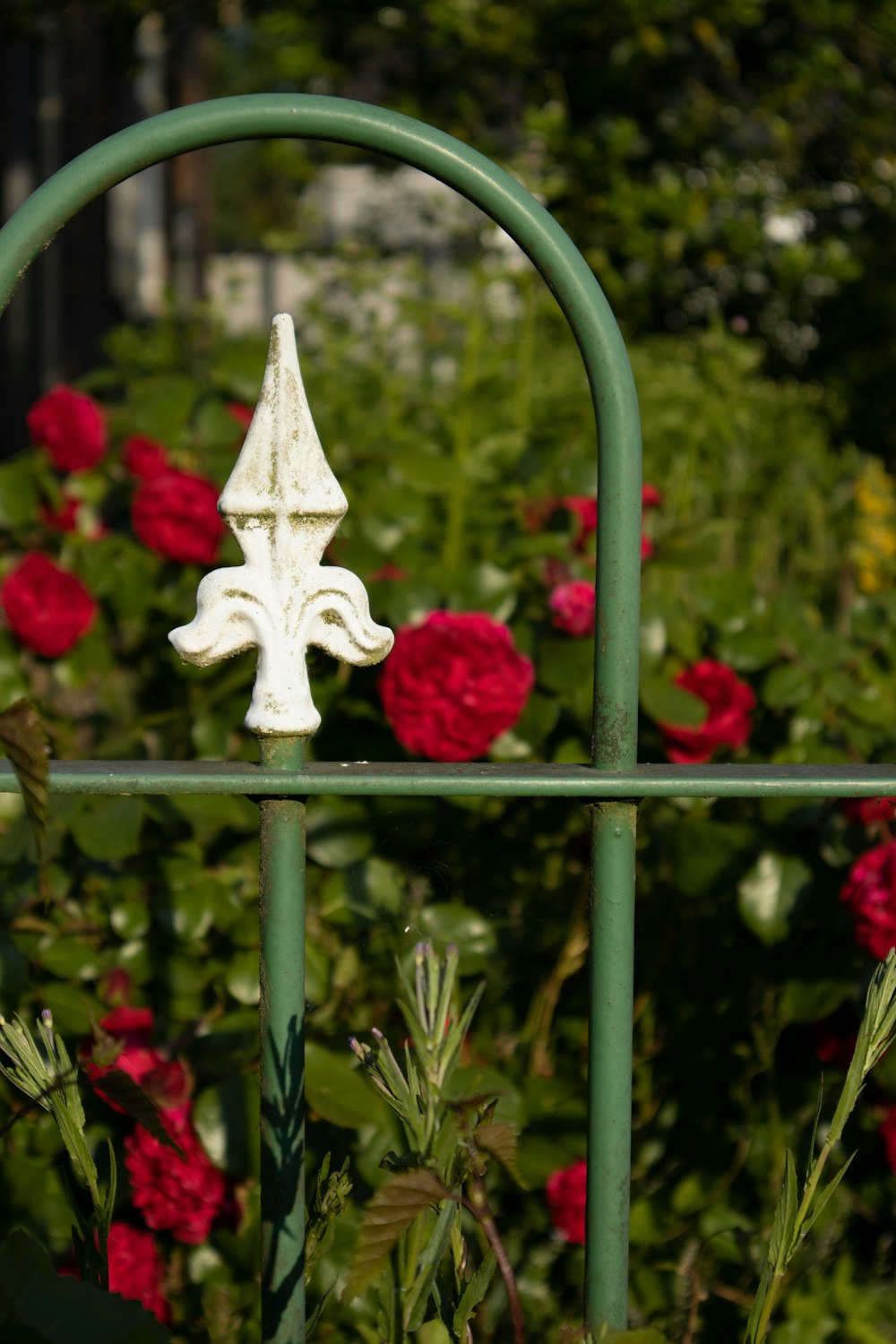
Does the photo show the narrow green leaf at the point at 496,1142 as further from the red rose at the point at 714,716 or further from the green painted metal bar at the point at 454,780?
the red rose at the point at 714,716

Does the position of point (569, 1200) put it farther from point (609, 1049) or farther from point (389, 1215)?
point (389, 1215)

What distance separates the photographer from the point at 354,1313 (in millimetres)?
1229

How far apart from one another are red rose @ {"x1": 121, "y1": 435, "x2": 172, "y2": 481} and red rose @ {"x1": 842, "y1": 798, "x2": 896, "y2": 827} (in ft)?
3.39

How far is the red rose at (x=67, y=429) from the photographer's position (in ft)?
6.32

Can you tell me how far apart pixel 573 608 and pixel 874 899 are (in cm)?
51

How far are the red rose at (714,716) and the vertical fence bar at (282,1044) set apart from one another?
0.76 m

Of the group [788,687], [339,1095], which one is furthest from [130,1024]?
[788,687]

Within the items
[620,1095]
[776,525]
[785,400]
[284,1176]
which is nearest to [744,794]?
[620,1095]

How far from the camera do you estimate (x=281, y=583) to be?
2.71 ft

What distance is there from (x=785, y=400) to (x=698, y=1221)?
4.25 metres

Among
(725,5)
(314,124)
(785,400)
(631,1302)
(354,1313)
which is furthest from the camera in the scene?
(785,400)

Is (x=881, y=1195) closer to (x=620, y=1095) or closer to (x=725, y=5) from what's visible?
(x=620, y=1095)

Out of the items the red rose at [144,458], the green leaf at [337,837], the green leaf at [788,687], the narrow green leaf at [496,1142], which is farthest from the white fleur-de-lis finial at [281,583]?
the red rose at [144,458]

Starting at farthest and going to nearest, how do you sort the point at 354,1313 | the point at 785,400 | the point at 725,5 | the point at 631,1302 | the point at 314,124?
1. the point at 785,400
2. the point at 725,5
3. the point at 631,1302
4. the point at 354,1313
5. the point at 314,124
